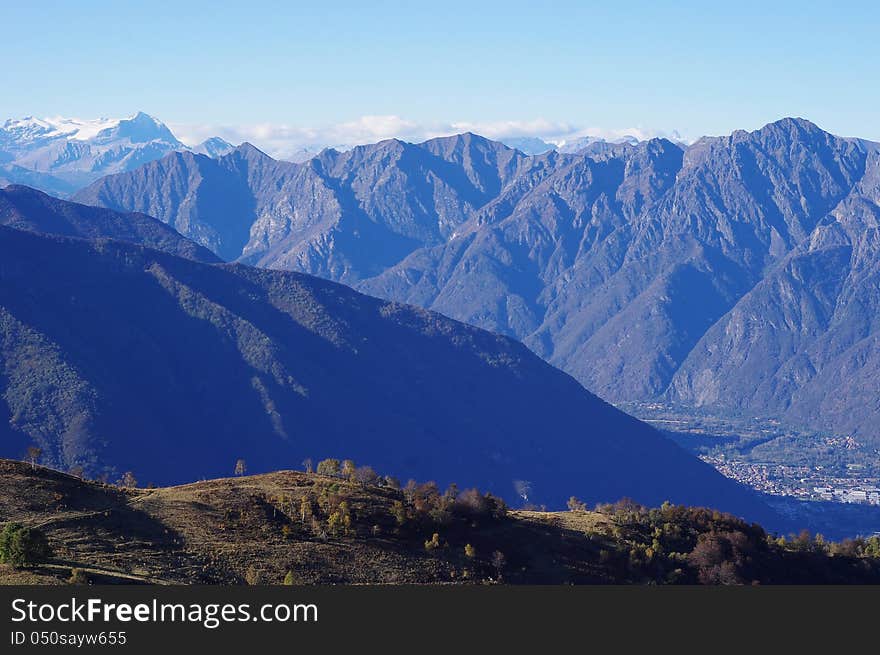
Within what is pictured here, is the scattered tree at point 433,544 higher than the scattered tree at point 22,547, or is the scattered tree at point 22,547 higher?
the scattered tree at point 22,547

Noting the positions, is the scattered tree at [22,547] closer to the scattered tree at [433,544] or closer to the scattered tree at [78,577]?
the scattered tree at [78,577]

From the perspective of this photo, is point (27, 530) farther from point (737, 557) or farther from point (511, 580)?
point (737, 557)

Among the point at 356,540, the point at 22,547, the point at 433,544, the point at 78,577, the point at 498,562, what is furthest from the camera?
the point at 433,544

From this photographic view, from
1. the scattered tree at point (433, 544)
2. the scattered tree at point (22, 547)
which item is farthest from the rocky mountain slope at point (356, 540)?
the scattered tree at point (22, 547)

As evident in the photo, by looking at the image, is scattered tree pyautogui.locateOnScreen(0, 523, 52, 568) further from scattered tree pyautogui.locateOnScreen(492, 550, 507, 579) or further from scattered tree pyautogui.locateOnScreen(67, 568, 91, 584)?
scattered tree pyautogui.locateOnScreen(492, 550, 507, 579)

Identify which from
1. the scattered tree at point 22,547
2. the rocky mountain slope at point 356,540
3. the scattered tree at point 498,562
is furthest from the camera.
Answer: the scattered tree at point 498,562

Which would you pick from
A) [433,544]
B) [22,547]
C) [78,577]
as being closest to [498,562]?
[433,544]

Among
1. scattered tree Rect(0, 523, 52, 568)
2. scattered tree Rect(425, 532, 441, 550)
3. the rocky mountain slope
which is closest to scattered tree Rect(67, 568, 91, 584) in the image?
the rocky mountain slope

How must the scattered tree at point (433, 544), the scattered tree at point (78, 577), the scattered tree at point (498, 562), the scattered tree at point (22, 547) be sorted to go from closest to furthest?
the scattered tree at point (78, 577), the scattered tree at point (22, 547), the scattered tree at point (498, 562), the scattered tree at point (433, 544)

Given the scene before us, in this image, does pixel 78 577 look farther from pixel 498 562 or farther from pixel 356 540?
pixel 498 562

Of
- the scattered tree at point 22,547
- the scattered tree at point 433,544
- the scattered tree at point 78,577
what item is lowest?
the scattered tree at point 433,544

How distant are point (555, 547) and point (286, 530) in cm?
3062

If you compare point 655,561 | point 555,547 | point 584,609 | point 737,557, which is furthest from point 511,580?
point 584,609

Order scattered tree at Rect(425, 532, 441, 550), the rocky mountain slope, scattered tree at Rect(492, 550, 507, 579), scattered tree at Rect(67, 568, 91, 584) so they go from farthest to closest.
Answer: scattered tree at Rect(425, 532, 441, 550) → scattered tree at Rect(492, 550, 507, 579) → the rocky mountain slope → scattered tree at Rect(67, 568, 91, 584)
